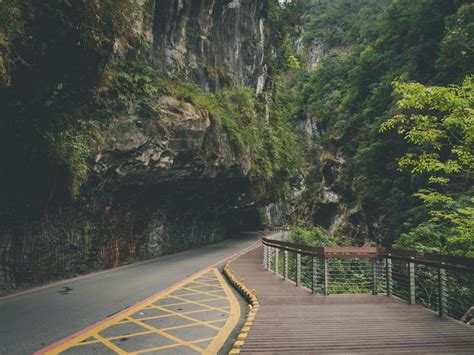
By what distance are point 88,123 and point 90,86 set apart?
221 inches

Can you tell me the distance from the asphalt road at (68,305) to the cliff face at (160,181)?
4.89 ft

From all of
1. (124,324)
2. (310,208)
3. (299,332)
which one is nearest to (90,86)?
(124,324)

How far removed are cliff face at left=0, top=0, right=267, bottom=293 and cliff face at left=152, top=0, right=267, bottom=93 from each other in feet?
0.27

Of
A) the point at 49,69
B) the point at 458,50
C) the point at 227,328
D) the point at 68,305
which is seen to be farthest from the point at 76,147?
the point at 458,50

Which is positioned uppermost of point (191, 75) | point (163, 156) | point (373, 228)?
point (191, 75)

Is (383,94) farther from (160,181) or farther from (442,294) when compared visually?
(442,294)

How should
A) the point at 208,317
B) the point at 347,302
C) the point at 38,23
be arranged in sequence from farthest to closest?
the point at 347,302 < the point at 208,317 < the point at 38,23

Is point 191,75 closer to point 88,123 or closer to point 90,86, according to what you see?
point 88,123

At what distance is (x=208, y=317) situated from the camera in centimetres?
782

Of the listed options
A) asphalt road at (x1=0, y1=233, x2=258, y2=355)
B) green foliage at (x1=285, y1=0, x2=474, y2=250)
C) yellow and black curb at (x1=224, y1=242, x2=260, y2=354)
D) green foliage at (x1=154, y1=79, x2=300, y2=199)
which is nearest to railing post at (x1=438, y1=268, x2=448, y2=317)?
yellow and black curb at (x1=224, y1=242, x2=260, y2=354)

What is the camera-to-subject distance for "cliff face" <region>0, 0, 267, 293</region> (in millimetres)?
13148

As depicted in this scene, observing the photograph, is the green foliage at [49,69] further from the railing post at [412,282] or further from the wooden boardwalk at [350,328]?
the railing post at [412,282]

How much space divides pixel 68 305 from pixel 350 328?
681 centimetres

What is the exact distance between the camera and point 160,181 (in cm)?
2055
